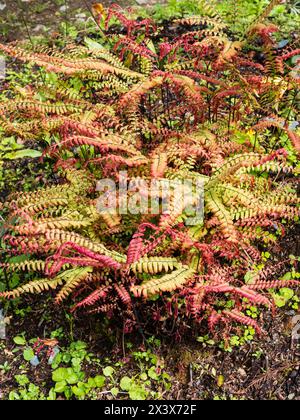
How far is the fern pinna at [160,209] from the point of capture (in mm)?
3020

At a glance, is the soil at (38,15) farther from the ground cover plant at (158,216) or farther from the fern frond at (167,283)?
the fern frond at (167,283)

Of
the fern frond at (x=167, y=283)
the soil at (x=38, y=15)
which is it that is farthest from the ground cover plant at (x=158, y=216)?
the soil at (x=38, y=15)

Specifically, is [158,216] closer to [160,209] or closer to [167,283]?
[160,209]

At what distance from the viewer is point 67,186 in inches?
139

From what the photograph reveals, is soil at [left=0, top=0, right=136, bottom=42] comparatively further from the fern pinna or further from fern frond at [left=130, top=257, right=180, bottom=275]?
fern frond at [left=130, top=257, right=180, bottom=275]

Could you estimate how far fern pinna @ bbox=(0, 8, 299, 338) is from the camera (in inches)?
119

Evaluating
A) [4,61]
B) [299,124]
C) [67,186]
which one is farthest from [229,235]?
[4,61]

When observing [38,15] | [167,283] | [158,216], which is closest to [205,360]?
[167,283]

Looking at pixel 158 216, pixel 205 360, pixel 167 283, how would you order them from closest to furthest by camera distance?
pixel 167 283 → pixel 205 360 → pixel 158 216

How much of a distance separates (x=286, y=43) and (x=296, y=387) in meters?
3.69

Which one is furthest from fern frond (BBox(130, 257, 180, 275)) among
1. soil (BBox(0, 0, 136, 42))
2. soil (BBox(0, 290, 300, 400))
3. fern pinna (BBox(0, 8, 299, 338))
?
soil (BBox(0, 0, 136, 42))

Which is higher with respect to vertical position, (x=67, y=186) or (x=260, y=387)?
(x=67, y=186)

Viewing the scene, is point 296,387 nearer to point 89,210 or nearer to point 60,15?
point 89,210

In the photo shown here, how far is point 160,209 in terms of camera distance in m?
3.30
